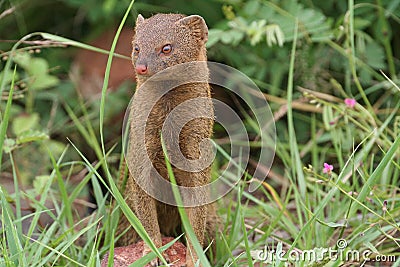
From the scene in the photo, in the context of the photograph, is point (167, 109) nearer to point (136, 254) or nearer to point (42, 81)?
point (136, 254)

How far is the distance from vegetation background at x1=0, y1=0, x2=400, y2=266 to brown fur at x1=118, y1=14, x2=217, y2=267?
8.4 inches

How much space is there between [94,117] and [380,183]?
1.70 m

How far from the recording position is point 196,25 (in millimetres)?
2090

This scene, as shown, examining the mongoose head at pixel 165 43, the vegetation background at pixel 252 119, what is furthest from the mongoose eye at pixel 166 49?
the vegetation background at pixel 252 119

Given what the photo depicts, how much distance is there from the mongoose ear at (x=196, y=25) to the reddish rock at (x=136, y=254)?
28.1 inches

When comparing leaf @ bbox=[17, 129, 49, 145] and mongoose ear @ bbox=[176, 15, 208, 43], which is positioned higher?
mongoose ear @ bbox=[176, 15, 208, 43]

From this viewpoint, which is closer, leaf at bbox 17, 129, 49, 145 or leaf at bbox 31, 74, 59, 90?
leaf at bbox 17, 129, 49, 145

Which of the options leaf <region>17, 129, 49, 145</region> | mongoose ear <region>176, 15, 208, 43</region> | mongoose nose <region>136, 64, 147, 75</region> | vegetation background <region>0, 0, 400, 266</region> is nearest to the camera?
mongoose nose <region>136, 64, 147, 75</region>

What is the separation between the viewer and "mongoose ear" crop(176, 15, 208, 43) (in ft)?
6.75

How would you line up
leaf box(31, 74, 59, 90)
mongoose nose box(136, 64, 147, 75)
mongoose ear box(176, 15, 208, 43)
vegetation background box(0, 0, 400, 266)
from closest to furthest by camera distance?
mongoose nose box(136, 64, 147, 75) < mongoose ear box(176, 15, 208, 43) < vegetation background box(0, 0, 400, 266) < leaf box(31, 74, 59, 90)

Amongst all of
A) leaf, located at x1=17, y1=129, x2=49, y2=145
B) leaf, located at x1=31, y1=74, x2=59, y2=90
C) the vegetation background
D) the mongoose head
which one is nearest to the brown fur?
the mongoose head

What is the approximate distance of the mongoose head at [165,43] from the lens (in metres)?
1.95

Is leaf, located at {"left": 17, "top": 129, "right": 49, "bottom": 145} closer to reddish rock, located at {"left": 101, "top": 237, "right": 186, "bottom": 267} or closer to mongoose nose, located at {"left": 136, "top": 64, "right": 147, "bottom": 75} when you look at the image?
reddish rock, located at {"left": 101, "top": 237, "right": 186, "bottom": 267}

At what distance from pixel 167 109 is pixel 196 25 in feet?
0.92
